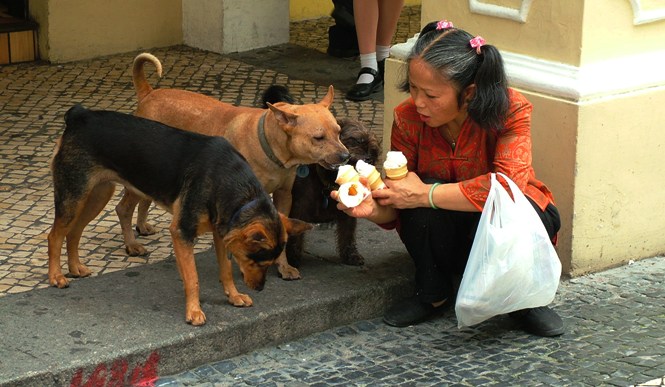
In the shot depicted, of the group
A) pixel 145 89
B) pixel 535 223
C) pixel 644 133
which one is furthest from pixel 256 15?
pixel 535 223

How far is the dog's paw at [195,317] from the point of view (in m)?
4.44

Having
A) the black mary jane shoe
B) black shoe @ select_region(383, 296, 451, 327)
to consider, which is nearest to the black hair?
black shoe @ select_region(383, 296, 451, 327)

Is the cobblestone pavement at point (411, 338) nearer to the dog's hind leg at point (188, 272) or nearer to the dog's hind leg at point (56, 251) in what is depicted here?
the dog's hind leg at point (56, 251)

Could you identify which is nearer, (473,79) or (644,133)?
(473,79)

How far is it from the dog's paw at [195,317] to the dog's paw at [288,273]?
22.6 inches

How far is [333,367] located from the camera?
4.48m

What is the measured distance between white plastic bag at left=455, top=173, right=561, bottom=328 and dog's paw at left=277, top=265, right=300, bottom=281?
75 centimetres

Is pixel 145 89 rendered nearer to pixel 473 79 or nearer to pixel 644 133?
pixel 473 79

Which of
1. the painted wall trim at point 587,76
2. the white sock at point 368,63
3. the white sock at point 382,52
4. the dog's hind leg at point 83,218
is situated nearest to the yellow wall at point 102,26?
the white sock at point 382,52

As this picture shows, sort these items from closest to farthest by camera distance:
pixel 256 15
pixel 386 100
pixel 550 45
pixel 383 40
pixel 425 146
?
1. pixel 425 146
2. pixel 550 45
3. pixel 386 100
4. pixel 383 40
5. pixel 256 15

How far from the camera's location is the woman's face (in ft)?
14.6

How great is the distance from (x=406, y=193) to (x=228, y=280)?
2.56 ft

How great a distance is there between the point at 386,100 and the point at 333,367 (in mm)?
2001

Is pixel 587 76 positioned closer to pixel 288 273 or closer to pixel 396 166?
pixel 396 166
